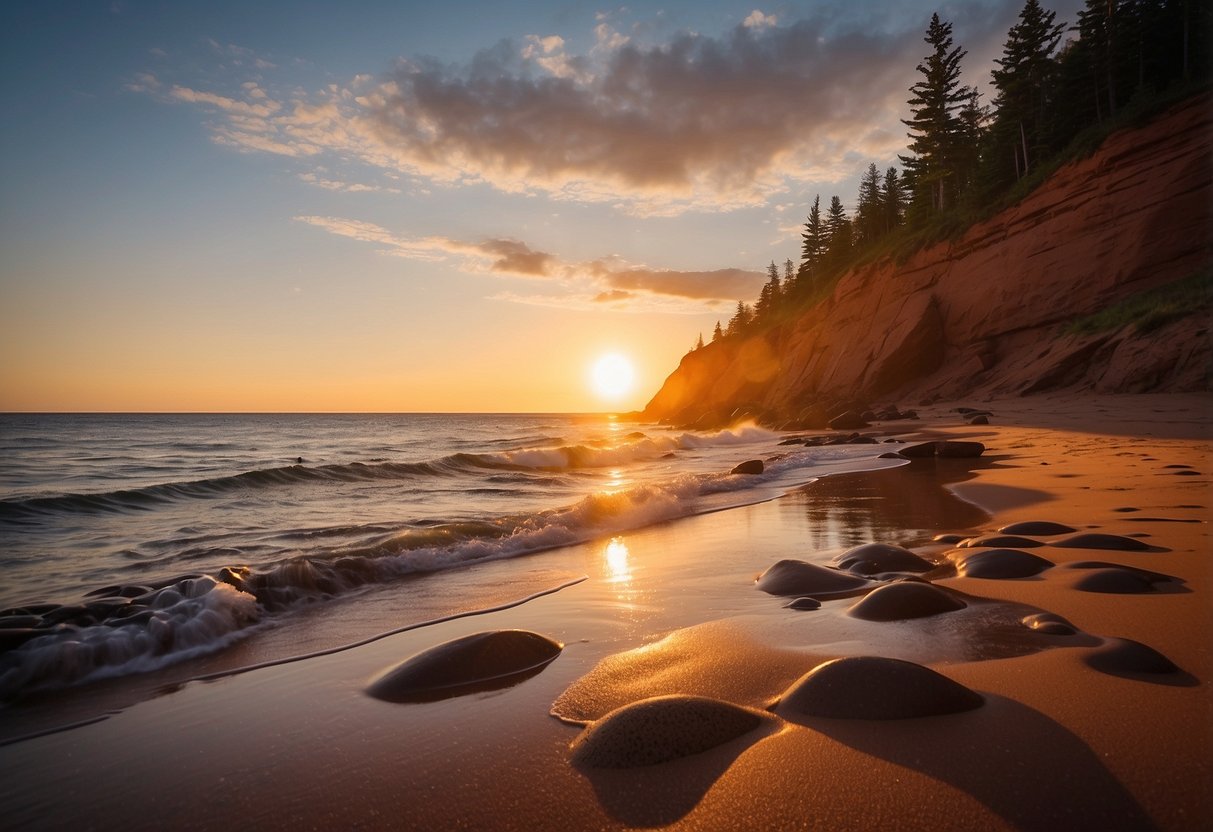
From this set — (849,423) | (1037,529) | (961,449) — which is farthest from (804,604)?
(849,423)

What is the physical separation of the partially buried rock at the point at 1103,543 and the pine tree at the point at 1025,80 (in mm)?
37589

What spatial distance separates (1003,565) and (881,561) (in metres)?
0.82

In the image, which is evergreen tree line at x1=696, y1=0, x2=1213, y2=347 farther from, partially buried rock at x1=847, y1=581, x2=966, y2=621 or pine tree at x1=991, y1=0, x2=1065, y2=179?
Result: partially buried rock at x1=847, y1=581, x2=966, y2=621

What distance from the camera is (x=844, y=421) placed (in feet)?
82.5

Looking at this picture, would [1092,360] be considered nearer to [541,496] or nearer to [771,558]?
[541,496]

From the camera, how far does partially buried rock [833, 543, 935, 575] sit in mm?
4637

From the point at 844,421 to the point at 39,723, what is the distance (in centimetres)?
2573

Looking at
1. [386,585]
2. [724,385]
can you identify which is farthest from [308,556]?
[724,385]

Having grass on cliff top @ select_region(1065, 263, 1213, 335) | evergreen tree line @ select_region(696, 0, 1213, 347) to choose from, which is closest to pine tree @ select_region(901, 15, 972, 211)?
evergreen tree line @ select_region(696, 0, 1213, 347)

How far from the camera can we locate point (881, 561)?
15.5 ft

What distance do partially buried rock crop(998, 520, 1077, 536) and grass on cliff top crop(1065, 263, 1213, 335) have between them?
17127 millimetres

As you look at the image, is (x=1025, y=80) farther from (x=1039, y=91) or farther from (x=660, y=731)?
(x=660, y=731)

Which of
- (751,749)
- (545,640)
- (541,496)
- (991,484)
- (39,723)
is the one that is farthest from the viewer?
(541,496)

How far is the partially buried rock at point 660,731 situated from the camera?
207 centimetres
